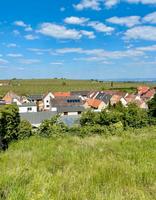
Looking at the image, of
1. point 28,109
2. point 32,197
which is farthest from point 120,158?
point 28,109

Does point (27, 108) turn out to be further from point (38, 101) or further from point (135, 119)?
point (135, 119)

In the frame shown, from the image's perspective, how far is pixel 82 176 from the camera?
5016 mm

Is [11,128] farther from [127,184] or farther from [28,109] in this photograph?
[28,109]

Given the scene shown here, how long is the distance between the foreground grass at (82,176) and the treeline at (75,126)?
5.41 m

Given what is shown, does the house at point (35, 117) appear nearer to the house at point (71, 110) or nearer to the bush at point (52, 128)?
the house at point (71, 110)

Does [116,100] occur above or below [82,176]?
below

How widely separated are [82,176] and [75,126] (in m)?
11.3

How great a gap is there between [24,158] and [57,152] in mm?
994

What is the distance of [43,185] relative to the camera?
4.05 metres

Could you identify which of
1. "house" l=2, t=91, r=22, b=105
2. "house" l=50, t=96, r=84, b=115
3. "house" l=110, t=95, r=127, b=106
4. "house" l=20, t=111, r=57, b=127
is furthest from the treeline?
"house" l=2, t=91, r=22, b=105

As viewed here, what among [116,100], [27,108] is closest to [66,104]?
[27,108]

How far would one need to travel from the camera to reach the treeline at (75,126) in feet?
46.9

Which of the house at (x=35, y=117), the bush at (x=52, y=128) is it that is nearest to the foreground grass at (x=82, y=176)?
the bush at (x=52, y=128)

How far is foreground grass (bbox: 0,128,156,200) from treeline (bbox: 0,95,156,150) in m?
5.41
